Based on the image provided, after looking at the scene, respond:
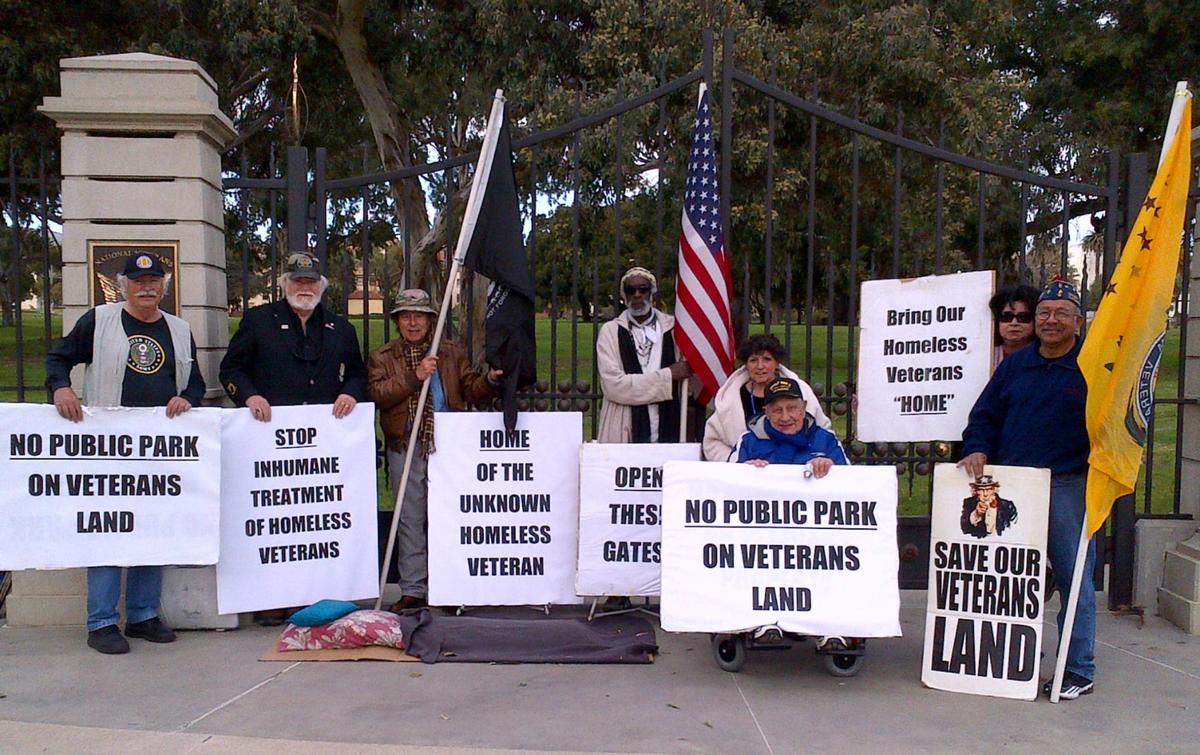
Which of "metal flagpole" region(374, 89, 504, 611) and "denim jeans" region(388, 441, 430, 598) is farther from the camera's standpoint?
"denim jeans" region(388, 441, 430, 598)

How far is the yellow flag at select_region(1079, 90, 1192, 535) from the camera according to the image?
4543 millimetres

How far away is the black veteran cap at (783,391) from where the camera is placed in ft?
15.9

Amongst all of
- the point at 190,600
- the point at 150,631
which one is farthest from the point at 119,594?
the point at 190,600

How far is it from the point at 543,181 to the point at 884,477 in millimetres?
7428

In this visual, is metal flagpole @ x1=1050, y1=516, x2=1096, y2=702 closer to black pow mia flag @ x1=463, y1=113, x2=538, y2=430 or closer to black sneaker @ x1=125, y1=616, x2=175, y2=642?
black pow mia flag @ x1=463, y1=113, x2=538, y2=430

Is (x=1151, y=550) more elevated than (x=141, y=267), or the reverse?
(x=141, y=267)

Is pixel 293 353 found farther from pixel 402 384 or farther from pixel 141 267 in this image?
pixel 141 267

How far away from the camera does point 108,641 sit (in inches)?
208

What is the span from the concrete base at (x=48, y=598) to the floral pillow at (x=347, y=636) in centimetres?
145

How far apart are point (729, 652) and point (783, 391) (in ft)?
4.51

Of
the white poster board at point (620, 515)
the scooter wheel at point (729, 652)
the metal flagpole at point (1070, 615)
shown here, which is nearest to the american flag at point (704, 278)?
the white poster board at point (620, 515)

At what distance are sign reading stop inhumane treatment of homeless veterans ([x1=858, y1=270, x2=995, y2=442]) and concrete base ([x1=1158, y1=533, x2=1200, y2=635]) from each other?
1630 mm

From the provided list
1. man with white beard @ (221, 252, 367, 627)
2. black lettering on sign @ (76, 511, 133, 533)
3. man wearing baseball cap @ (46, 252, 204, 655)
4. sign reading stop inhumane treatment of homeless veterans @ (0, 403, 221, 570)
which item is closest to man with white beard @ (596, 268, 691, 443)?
man with white beard @ (221, 252, 367, 627)

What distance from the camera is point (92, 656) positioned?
525 cm
